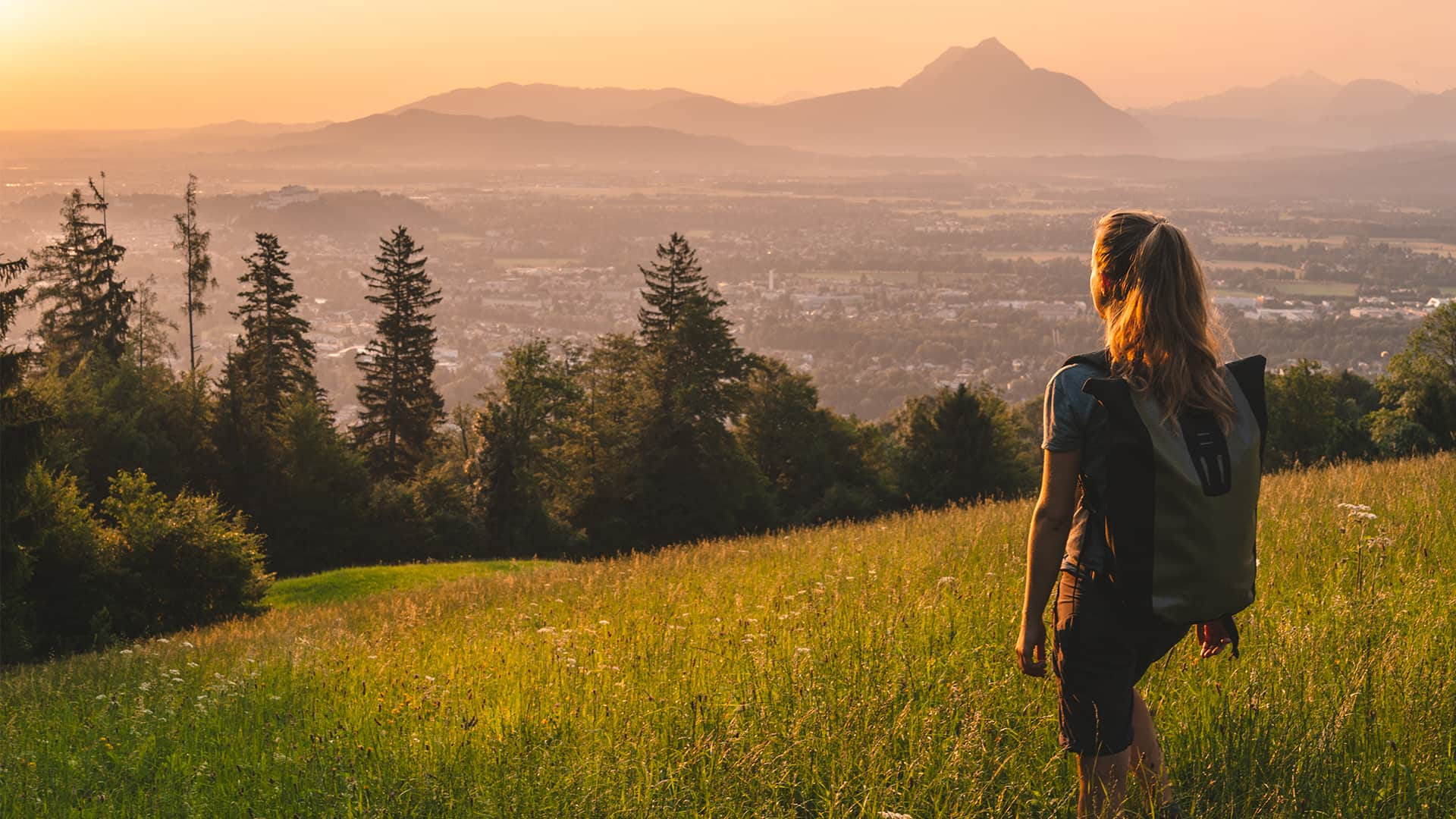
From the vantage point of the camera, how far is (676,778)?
330 cm

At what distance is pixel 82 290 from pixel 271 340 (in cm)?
799

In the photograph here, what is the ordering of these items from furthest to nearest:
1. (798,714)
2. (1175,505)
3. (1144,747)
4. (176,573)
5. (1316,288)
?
(1316,288), (176,573), (798,714), (1144,747), (1175,505)


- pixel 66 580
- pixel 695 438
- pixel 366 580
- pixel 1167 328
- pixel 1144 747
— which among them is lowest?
pixel 366 580

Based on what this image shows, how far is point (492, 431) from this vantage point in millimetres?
40594

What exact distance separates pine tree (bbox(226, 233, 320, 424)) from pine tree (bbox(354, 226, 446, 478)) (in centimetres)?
347

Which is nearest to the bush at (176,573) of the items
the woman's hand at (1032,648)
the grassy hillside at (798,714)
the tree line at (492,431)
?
the tree line at (492,431)

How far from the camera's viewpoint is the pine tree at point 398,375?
154 feet

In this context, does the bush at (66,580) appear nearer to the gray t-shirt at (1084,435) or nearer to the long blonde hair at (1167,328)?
the gray t-shirt at (1084,435)

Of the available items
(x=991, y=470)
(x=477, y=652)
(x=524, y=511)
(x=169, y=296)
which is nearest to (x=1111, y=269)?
(x=477, y=652)

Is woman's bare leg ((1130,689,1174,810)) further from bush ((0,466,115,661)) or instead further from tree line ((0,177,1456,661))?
tree line ((0,177,1456,661))

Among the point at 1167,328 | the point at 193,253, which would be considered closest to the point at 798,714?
the point at 1167,328

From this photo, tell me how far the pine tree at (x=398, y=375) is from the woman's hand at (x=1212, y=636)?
4672 cm

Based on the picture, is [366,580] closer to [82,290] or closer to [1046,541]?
[1046,541]

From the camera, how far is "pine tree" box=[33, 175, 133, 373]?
40.5 metres
